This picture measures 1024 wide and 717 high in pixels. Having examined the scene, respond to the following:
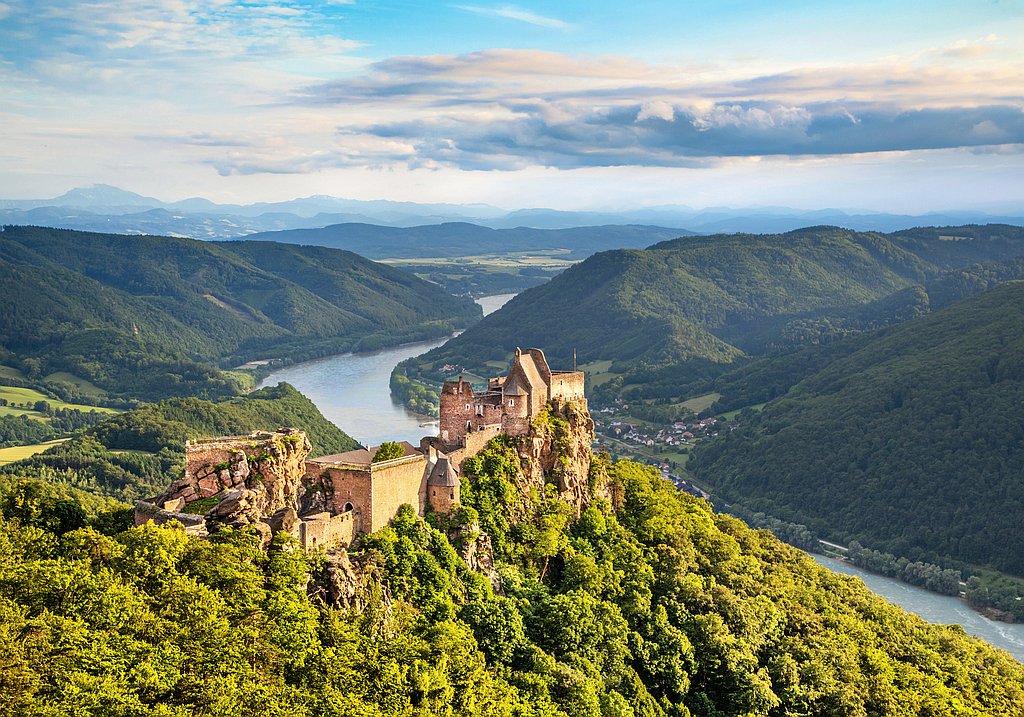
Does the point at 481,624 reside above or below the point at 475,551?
below

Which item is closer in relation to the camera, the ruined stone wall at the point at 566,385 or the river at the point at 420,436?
the ruined stone wall at the point at 566,385

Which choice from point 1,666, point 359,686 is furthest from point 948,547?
point 1,666

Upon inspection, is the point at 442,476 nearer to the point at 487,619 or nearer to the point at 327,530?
the point at 487,619

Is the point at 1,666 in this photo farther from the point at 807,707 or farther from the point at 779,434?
the point at 779,434

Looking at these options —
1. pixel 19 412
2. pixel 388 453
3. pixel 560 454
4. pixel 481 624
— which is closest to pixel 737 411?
pixel 19 412

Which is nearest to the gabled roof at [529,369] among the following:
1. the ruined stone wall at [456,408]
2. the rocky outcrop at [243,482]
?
the ruined stone wall at [456,408]

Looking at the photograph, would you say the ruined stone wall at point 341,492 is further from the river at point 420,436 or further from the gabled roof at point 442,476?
the river at point 420,436
